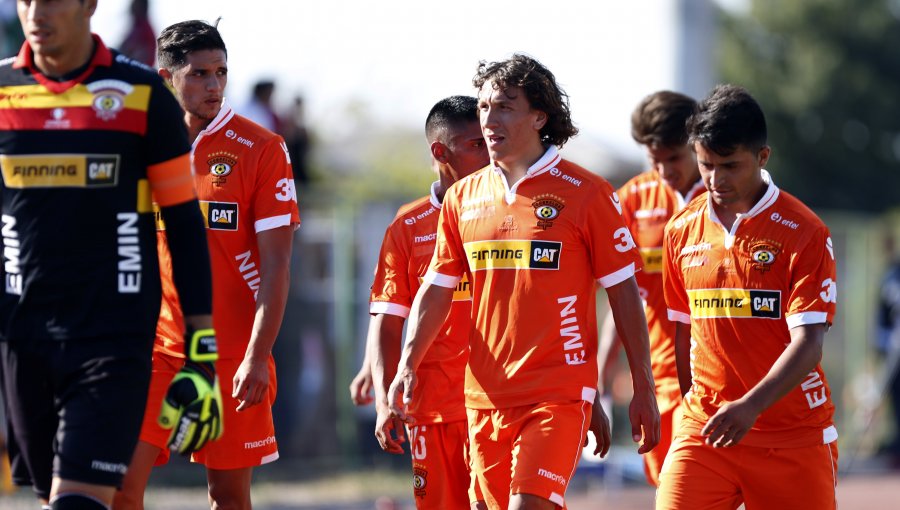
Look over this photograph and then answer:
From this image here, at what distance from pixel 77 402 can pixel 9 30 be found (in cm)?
943

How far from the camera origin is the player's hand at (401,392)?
6.73m

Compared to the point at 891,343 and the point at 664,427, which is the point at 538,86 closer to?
the point at 664,427

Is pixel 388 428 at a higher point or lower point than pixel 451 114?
lower

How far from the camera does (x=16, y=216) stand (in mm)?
5430

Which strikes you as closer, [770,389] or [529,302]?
[770,389]

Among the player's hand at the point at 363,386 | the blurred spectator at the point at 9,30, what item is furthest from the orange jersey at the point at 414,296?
the blurred spectator at the point at 9,30

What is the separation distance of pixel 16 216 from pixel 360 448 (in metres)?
10.3

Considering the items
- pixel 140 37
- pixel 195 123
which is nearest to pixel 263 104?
pixel 140 37

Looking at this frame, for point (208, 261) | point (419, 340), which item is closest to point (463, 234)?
point (419, 340)

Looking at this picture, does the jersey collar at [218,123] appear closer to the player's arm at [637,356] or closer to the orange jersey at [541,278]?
the orange jersey at [541,278]

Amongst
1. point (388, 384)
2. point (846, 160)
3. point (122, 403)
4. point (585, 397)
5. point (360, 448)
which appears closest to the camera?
point (122, 403)

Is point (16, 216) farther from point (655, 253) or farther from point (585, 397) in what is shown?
point (655, 253)

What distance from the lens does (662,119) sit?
336 inches

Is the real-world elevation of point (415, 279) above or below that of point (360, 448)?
above
